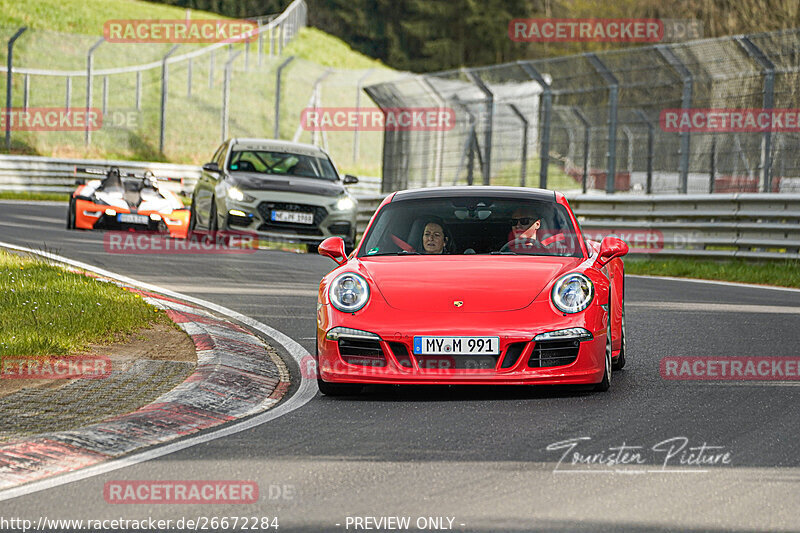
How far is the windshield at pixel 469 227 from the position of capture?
8.34m

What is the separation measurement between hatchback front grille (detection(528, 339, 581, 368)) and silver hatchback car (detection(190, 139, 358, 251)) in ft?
36.0

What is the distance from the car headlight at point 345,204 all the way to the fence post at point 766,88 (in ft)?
18.2

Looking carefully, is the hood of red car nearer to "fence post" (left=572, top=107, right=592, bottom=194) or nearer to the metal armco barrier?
the metal armco barrier

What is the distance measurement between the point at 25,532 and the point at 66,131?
39.0m

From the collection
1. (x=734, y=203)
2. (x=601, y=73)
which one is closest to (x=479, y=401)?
(x=734, y=203)

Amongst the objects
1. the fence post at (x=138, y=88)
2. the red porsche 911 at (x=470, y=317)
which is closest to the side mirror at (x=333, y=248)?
the red porsche 911 at (x=470, y=317)

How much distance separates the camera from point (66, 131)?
138ft

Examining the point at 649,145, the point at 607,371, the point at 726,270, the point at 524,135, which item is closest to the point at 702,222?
the point at 726,270

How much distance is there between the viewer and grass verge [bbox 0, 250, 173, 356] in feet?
27.2

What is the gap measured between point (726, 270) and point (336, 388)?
403 inches

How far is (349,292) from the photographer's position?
24.6ft

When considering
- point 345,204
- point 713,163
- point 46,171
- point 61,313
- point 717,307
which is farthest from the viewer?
point 46,171

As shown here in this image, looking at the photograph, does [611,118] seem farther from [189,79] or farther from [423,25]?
[423,25]

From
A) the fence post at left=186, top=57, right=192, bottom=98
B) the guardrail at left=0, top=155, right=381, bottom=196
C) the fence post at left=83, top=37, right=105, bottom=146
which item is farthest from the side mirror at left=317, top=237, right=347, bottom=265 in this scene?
the fence post at left=186, top=57, right=192, bottom=98
